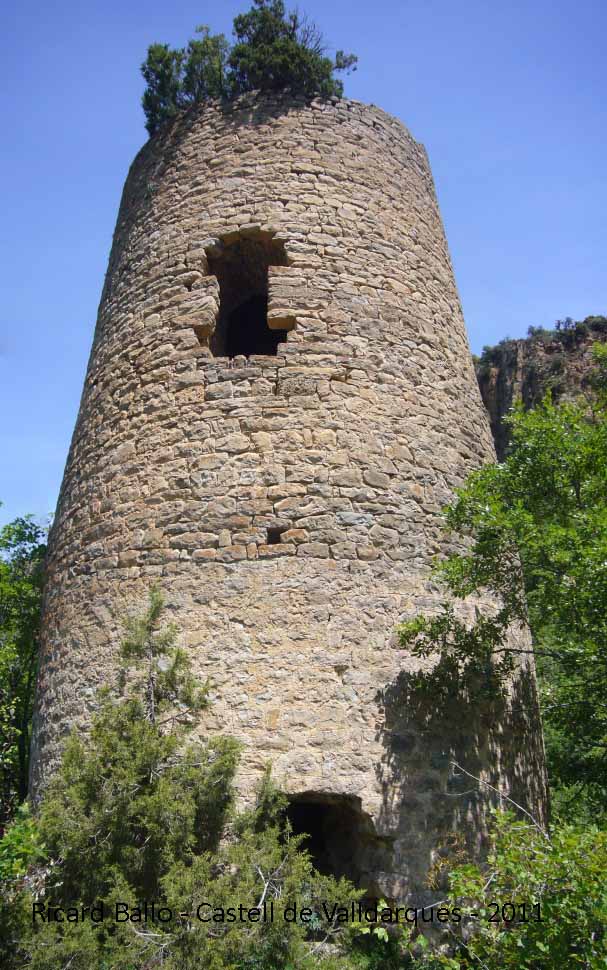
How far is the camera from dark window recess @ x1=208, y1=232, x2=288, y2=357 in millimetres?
6535

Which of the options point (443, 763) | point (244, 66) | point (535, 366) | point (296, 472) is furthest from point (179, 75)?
point (535, 366)

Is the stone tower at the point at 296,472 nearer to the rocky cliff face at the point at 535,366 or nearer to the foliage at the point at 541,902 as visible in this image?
the foliage at the point at 541,902

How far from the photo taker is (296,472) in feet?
17.7

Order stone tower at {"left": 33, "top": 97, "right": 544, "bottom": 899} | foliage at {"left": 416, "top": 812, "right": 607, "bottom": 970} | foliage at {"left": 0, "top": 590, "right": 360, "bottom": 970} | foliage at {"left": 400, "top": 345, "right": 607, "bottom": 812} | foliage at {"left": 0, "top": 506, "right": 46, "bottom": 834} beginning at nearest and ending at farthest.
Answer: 1. foliage at {"left": 416, "top": 812, "right": 607, "bottom": 970}
2. foliage at {"left": 0, "top": 590, "right": 360, "bottom": 970}
3. foliage at {"left": 400, "top": 345, "right": 607, "bottom": 812}
4. stone tower at {"left": 33, "top": 97, "right": 544, "bottom": 899}
5. foliage at {"left": 0, "top": 506, "right": 46, "bottom": 834}

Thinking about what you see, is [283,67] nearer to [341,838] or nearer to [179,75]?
[179,75]

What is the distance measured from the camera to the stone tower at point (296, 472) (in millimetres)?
4801

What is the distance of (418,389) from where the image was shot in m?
6.16

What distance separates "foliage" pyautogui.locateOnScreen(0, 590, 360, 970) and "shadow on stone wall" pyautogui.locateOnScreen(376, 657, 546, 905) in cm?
62

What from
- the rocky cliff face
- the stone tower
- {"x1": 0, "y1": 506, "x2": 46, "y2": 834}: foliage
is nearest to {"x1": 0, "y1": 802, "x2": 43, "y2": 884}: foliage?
the stone tower

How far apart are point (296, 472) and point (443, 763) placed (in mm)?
2229

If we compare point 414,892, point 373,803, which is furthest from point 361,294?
point 414,892

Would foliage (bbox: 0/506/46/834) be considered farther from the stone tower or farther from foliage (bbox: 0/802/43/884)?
foliage (bbox: 0/802/43/884)

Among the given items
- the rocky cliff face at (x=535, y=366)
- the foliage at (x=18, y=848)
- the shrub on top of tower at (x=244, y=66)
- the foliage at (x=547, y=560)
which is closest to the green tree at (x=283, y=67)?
the shrub on top of tower at (x=244, y=66)

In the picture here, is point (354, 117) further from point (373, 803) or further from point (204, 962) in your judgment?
point (204, 962)
